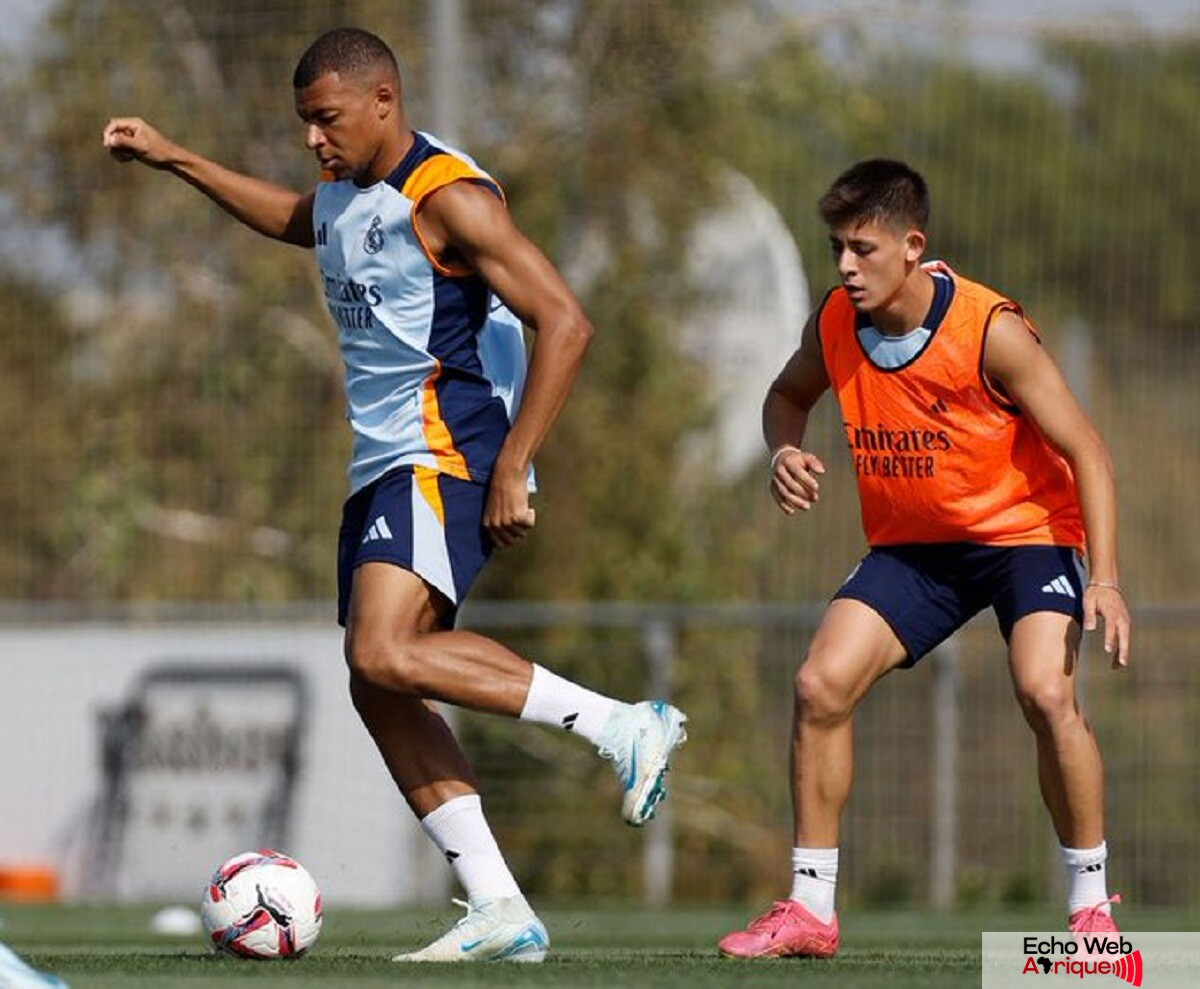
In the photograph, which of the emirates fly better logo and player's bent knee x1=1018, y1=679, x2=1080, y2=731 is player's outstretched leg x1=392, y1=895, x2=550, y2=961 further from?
player's bent knee x1=1018, y1=679, x2=1080, y2=731

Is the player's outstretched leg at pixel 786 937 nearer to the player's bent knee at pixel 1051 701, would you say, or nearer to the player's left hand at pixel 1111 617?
the player's bent knee at pixel 1051 701

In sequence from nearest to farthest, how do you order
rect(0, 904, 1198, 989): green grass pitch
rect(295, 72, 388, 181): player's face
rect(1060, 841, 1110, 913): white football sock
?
rect(0, 904, 1198, 989): green grass pitch
rect(295, 72, 388, 181): player's face
rect(1060, 841, 1110, 913): white football sock

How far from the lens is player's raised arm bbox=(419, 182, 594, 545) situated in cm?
649

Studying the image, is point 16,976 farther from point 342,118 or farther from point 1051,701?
point 1051,701

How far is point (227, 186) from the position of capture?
24.2ft

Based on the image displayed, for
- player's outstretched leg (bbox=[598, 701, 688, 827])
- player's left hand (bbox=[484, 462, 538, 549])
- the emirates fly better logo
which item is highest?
player's left hand (bbox=[484, 462, 538, 549])

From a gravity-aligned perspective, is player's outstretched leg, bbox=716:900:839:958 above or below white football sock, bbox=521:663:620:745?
below

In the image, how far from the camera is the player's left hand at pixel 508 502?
6.52m

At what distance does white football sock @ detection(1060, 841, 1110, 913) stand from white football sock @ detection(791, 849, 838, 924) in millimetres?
617

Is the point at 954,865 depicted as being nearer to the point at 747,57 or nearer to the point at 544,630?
the point at 544,630

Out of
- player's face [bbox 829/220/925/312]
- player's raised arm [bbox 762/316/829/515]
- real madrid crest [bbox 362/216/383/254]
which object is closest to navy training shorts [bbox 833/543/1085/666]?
player's raised arm [bbox 762/316/829/515]

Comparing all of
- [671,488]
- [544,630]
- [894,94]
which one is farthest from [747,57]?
[544,630]

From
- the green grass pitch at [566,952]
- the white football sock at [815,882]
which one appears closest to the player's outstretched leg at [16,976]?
the green grass pitch at [566,952]

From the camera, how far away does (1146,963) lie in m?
6.47
